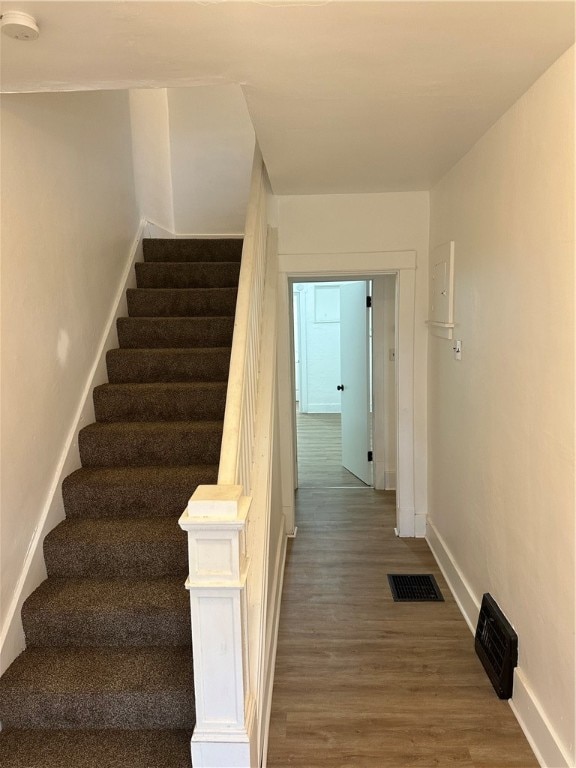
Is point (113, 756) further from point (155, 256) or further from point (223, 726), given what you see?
point (155, 256)

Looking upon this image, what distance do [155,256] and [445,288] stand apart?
205 centimetres

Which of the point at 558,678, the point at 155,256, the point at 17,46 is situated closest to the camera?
the point at 17,46

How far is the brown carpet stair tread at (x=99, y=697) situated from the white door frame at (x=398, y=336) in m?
1.92

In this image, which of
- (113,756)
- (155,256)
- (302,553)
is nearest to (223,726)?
(113,756)

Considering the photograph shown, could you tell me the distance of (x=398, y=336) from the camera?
3.61m

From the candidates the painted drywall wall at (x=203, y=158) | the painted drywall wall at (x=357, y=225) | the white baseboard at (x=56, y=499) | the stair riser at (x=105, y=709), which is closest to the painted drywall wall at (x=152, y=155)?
the painted drywall wall at (x=203, y=158)

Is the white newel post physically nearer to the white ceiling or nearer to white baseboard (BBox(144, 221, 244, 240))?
the white ceiling

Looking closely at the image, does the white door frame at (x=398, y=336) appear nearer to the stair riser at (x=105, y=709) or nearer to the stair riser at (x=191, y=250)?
the stair riser at (x=191, y=250)

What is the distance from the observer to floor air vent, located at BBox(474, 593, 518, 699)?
82.1 inches

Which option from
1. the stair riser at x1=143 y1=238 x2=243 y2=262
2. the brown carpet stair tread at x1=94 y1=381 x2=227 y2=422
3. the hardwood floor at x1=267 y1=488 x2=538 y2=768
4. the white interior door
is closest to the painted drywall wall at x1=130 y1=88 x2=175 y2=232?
the stair riser at x1=143 y1=238 x2=243 y2=262

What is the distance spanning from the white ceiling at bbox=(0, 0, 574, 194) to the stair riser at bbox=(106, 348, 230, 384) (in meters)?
1.31

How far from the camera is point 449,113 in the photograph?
2.06 m

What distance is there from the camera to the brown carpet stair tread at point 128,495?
7.98ft

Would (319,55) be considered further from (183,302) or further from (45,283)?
(183,302)
